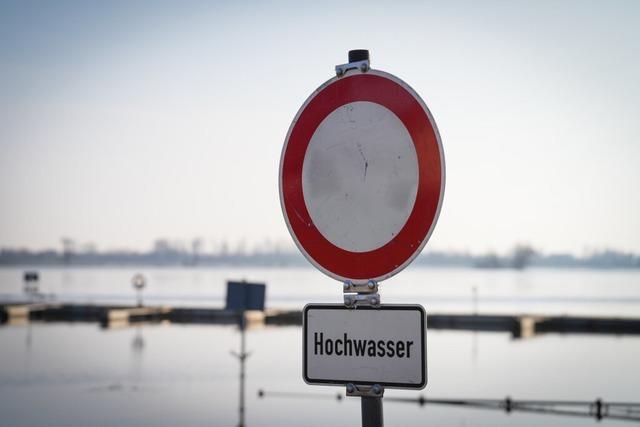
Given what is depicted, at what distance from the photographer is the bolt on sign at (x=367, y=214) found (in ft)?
6.98

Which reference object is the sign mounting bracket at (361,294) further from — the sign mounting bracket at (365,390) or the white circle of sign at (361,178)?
the sign mounting bracket at (365,390)

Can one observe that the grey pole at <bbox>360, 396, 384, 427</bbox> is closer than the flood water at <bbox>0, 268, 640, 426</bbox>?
Yes

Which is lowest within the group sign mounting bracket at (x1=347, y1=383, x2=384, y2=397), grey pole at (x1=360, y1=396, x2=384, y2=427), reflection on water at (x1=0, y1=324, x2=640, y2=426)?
reflection on water at (x1=0, y1=324, x2=640, y2=426)

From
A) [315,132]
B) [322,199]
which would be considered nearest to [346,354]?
[322,199]

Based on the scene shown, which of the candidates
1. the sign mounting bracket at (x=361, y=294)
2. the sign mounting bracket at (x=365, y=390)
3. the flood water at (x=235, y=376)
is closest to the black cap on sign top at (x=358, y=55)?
the sign mounting bracket at (x=361, y=294)

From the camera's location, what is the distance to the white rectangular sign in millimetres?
2096

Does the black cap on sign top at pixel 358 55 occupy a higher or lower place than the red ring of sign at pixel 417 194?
higher

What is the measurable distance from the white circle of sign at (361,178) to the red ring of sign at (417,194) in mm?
20

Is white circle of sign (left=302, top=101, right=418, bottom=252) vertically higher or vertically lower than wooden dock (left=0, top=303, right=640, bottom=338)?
higher

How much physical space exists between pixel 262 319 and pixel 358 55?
41.0 m

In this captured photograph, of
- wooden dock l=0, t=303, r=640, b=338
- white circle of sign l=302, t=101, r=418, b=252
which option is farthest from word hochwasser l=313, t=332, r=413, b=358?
wooden dock l=0, t=303, r=640, b=338

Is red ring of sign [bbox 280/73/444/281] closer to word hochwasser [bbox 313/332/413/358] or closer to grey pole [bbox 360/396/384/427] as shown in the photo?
word hochwasser [bbox 313/332/413/358]

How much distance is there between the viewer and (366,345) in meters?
2.15

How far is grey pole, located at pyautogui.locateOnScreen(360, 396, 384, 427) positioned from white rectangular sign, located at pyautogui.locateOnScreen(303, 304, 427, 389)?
5 cm
